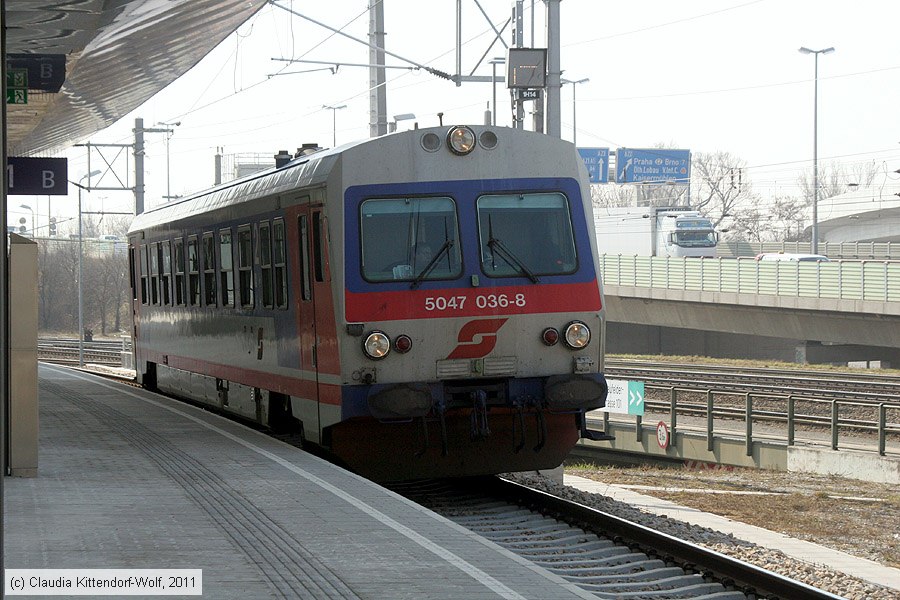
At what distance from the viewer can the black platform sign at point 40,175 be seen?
1944 cm

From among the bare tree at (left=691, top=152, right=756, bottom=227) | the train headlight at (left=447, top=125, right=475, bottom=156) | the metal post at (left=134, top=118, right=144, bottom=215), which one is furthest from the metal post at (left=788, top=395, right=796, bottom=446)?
the bare tree at (left=691, top=152, right=756, bottom=227)

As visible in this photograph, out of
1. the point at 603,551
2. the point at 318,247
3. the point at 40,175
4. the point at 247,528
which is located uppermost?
the point at 40,175

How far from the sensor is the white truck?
64.4m

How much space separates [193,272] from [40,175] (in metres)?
3.90

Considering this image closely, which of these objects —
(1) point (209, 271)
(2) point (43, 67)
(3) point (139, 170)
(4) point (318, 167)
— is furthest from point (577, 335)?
(3) point (139, 170)

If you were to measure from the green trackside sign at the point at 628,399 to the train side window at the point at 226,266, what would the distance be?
17.1 meters

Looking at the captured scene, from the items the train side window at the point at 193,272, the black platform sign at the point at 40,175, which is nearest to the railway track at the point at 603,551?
the train side window at the point at 193,272

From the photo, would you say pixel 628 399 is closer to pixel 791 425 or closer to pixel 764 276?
pixel 791 425

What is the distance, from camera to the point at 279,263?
13320 mm

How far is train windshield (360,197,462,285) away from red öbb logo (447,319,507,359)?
19.2 inches

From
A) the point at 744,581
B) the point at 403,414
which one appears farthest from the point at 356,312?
the point at 744,581

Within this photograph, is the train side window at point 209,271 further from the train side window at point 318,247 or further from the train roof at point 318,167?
the train side window at point 318,247

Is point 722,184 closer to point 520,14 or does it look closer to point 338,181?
point 520,14

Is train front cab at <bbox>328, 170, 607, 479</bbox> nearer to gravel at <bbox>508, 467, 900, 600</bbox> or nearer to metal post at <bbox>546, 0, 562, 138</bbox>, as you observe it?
gravel at <bbox>508, 467, 900, 600</bbox>
